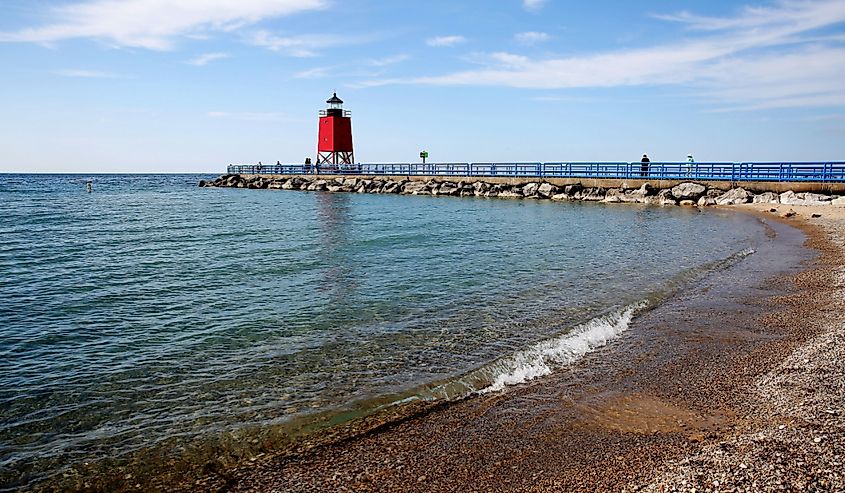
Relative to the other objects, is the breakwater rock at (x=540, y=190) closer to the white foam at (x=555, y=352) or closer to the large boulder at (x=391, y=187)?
the large boulder at (x=391, y=187)

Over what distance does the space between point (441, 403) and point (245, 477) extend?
248cm

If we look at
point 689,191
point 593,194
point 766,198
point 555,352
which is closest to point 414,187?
point 593,194

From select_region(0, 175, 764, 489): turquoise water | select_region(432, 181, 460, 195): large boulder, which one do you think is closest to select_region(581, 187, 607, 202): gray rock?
select_region(432, 181, 460, 195): large boulder

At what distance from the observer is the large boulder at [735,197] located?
36.0 metres

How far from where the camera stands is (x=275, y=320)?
10.8 meters

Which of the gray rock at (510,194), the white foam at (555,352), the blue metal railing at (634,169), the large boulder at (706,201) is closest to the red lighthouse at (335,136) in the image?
the blue metal railing at (634,169)

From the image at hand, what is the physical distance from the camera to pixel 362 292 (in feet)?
43.2

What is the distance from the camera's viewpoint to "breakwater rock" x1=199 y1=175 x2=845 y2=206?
117 ft

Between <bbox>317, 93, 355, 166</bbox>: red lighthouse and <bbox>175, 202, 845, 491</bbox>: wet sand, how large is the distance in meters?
58.7

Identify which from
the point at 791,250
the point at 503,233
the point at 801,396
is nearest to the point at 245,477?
the point at 801,396

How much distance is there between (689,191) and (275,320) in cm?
3482

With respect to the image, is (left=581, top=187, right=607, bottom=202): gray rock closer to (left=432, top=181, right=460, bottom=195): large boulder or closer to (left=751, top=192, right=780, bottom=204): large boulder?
(left=751, top=192, right=780, bottom=204): large boulder

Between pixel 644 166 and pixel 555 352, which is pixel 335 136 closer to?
pixel 644 166

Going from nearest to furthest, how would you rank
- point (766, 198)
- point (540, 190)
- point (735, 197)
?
point (766, 198) < point (735, 197) < point (540, 190)
